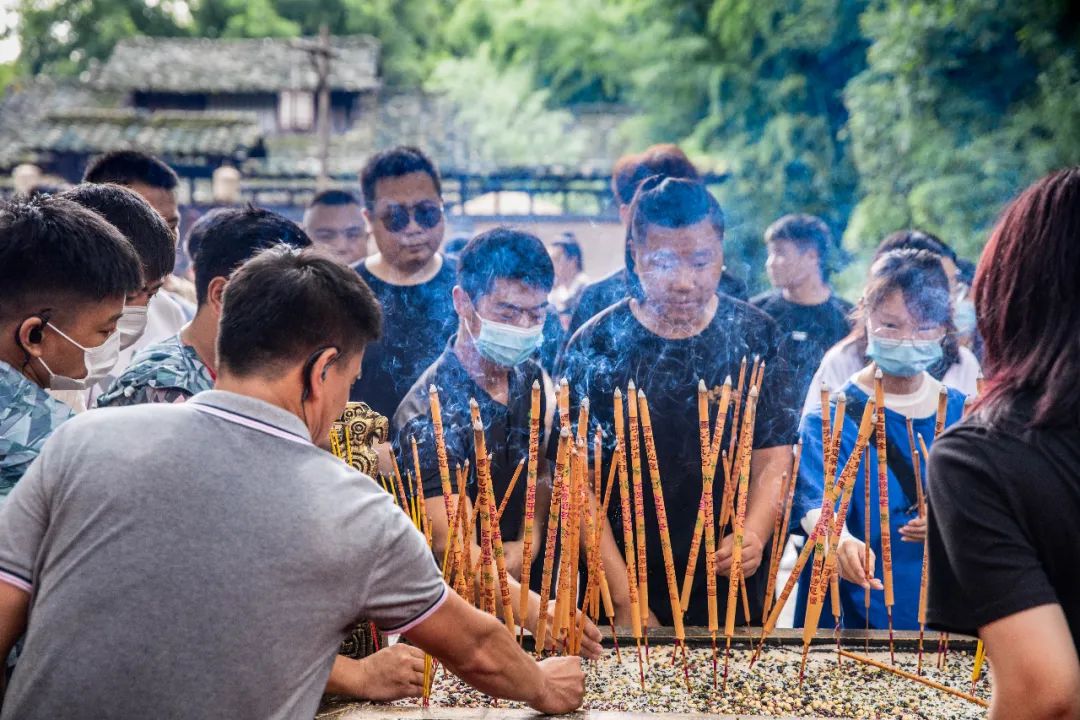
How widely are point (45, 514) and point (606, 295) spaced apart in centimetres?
278

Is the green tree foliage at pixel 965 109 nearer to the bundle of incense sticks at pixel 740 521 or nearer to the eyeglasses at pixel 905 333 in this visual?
the eyeglasses at pixel 905 333

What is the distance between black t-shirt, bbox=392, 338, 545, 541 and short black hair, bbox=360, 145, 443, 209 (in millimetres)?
1265

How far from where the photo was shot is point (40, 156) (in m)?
16.9

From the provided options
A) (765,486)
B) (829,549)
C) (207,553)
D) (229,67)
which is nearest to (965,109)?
(765,486)

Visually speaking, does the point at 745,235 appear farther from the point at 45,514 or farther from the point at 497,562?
the point at 45,514

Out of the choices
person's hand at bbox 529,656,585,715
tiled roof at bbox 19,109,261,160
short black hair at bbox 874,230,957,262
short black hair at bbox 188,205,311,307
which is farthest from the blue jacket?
tiled roof at bbox 19,109,261,160

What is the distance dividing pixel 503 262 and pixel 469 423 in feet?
1.73

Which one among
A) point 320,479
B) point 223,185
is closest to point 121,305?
point 320,479

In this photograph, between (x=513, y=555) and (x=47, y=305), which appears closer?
(x=47, y=305)

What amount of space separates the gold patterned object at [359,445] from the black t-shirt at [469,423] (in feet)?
1.25

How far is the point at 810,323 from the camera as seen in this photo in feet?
16.4

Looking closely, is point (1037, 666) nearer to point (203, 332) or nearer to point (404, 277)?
point (203, 332)

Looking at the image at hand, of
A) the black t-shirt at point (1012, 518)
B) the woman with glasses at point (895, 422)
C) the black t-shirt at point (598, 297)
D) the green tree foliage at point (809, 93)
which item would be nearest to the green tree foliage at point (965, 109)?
the green tree foliage at point (809, 93)

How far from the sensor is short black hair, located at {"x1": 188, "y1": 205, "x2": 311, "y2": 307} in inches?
107
